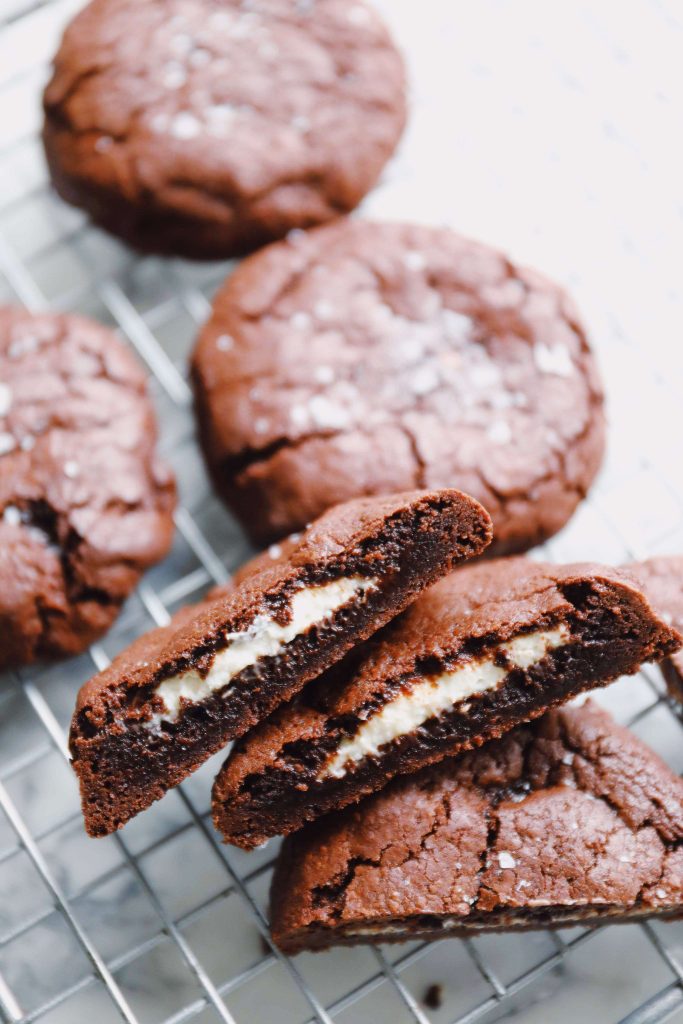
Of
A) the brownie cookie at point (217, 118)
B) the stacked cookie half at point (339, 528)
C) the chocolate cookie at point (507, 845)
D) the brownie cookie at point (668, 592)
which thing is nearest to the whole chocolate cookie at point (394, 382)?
the stacked cookie half at point (339, 528)

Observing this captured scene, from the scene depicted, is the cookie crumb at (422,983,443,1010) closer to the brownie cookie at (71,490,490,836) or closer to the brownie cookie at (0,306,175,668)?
the brownie cookie at (71,490,490,836)

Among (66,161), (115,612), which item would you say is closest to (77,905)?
(115,612)

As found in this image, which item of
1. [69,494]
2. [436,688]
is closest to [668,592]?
[436,688]

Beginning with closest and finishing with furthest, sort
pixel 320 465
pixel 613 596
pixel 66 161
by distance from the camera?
pixel 613 596 → pixel 320 465 → pixel 66 161

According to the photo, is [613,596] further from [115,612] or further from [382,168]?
[382,168]

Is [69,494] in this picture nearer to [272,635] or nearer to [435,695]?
[272,635]

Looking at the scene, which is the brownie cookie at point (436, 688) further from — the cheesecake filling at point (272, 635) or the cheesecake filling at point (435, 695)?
the cheesecake filling at point (272, 635)
